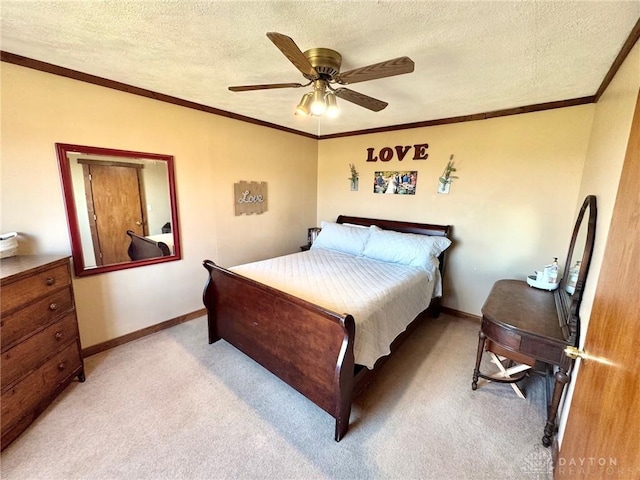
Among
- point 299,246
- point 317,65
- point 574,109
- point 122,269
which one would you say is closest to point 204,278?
point 122,269

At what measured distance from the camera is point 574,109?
2.38 m

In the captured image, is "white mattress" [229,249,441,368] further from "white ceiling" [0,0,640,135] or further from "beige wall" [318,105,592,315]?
"white ceiling" [0,0,640,135]

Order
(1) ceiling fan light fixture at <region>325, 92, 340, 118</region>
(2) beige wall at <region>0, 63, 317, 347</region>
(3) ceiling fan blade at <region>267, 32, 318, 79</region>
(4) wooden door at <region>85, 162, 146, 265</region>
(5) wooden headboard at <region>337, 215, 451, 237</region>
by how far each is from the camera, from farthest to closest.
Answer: (5) wooden headboard at <region>337, 215, 451, 237</region>
(4) wooden door at <region>85, 162, 146, 265</region>
(2) beige wall at <region>0, 63, 317, 347</region>
(1) ceiling fan light fixture at <region>325, 92, 340, 118</region>
(3) ceiling fan blade at <region>267, 32, 318, 79</region>

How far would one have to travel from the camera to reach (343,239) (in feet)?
11.1

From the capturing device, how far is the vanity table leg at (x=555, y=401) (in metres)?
1.54

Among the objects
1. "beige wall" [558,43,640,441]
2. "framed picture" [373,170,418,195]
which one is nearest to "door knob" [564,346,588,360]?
"beige wall" [558,43,640,441]

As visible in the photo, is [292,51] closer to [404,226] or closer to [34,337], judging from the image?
[34,337]

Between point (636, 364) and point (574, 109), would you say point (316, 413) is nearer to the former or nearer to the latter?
point (636, 364)

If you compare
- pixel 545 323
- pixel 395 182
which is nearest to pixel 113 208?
pixel 395 182

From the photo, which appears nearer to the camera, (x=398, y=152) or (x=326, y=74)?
(x=326, y=74)

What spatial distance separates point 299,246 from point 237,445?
288 cm

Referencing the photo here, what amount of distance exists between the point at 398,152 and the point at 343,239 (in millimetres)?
1312

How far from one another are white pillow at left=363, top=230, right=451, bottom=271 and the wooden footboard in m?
1.51

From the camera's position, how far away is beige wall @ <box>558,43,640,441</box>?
135 centimetres
